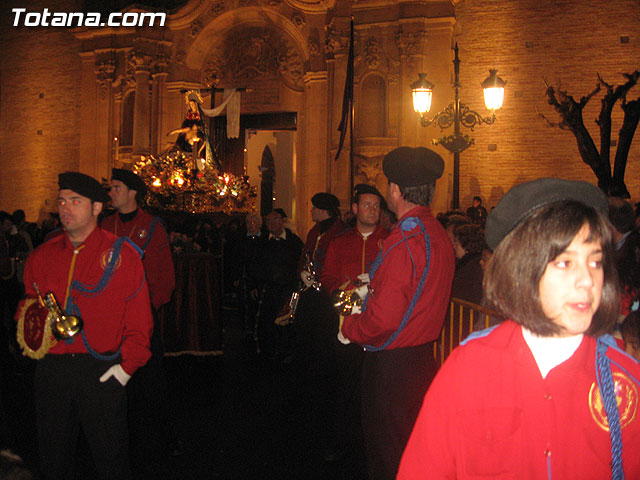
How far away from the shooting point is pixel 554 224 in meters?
1.63

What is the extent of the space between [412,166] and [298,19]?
1533cm

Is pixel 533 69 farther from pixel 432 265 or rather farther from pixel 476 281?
pixel 432 265

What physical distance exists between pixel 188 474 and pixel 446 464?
3593 mm

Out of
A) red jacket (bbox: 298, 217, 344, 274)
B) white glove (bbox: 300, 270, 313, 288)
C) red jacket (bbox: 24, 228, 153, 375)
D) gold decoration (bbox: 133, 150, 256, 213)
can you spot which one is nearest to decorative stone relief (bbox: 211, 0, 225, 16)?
gold decoration (bbox: 133, 150, 256, 213)

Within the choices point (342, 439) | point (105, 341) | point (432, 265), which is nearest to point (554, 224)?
point (432, 265)

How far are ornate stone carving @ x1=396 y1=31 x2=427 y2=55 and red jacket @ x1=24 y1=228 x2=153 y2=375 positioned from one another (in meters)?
13.7

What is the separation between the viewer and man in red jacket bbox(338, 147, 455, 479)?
3283mm

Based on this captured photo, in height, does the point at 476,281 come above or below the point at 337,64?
below

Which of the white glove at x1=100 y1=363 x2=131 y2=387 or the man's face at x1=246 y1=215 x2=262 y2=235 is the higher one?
the man's face at x1=246 y1=215 x2=262 y2=235

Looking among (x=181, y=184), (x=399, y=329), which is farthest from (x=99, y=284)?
(x=181, y=184)

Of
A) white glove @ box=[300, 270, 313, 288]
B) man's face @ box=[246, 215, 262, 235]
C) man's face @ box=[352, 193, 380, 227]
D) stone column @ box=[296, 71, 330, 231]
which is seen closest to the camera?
man's face @ box=[352, 193, 380, 227]

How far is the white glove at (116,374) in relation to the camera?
10.8 feet

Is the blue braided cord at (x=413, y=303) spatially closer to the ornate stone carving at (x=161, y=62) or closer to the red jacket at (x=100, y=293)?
the red jacket at (x=100, y=293)

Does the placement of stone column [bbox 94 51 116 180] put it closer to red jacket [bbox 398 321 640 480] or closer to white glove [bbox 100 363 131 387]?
white glove [bbox 100 363 131 387]
